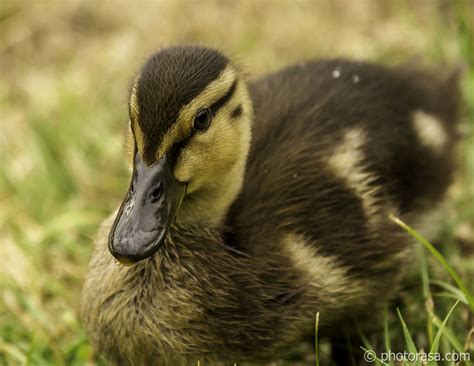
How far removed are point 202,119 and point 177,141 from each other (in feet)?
0.27

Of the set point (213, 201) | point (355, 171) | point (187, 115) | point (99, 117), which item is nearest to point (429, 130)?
point (355, 171)

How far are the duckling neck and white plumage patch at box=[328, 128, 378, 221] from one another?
238 millimetres

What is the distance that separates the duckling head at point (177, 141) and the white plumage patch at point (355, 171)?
252 mm

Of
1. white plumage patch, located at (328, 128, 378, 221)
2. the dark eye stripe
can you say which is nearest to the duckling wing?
white plumage patch, located at (328, 128, 378, 221)

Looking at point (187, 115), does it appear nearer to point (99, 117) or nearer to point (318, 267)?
point (318, 267)

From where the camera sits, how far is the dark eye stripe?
166 centimetres

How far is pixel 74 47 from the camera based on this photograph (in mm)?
3557

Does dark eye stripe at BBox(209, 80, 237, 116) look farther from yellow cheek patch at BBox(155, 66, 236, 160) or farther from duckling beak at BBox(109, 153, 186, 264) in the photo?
duckling beak at BBox(109, 153, 186, 264)

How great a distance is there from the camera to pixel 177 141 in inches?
62.4

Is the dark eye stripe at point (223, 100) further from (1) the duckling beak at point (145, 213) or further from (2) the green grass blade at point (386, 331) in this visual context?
(2) the green grass blade at point (386, 331)

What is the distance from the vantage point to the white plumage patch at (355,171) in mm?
1875

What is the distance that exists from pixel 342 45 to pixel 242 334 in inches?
75.2

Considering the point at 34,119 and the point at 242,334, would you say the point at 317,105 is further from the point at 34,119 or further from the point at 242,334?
the point at 34,119

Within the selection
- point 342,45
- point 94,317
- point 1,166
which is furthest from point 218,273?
point 342,45
